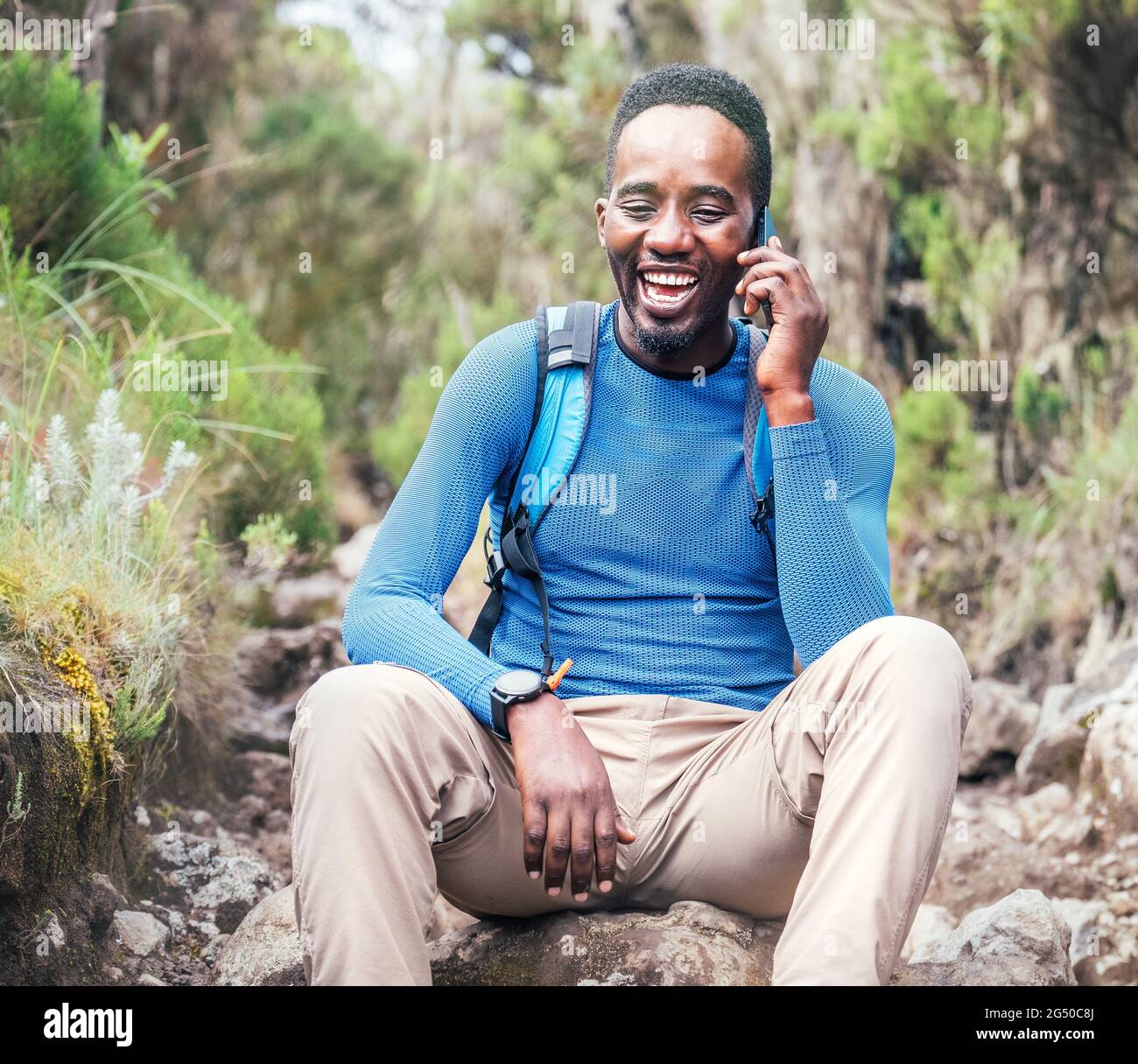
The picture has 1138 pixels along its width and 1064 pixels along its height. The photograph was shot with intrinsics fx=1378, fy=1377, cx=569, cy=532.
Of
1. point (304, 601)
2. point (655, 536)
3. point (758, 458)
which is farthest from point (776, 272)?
point (304, 601)

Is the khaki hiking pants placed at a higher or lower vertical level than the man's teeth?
lower

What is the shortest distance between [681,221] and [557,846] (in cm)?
135

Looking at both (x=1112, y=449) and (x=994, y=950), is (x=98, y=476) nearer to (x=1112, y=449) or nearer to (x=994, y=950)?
(x=994, y=950)

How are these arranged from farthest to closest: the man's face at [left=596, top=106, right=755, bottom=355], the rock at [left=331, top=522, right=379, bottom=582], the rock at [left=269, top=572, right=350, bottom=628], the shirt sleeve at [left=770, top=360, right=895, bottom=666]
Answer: the rock at [left=331, top=522, right=379, bottom=582] → the rock at [left=269, top=572, right=350, bottom=628] → the man's face at [left=596, top=106, right=755, bottom=355] → the shirt sleeve at [left=770, top=360, right=895, bottom=666]

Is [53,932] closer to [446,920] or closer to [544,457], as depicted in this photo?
[446,920]

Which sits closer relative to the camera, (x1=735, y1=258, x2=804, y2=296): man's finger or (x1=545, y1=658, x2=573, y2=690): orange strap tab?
(x1=545, y1=658, x2=573, y2=690): orange strap tab

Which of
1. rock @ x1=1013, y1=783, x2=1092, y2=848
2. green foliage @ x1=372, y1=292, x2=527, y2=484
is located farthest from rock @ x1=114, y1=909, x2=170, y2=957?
green foliage @ x1=372, y1=292, x2=527, y2=484

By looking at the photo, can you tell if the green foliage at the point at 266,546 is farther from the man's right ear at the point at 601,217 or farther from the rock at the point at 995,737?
the rock at the point at 995,737

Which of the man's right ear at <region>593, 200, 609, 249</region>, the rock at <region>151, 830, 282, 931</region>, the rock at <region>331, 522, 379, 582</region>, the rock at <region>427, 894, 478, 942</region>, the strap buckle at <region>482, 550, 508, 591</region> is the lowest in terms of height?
the rock at <region>427, 894, 478, 942</region>

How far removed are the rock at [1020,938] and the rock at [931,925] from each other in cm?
84

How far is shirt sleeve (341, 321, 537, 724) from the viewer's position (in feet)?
8.38

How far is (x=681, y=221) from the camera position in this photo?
9.57 feet

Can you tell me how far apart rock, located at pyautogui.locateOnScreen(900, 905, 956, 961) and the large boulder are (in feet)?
3.49

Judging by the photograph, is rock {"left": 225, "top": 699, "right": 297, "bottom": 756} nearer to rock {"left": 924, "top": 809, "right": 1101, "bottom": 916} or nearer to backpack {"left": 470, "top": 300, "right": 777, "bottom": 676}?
backpack {"left": 470, "top": 300, "right": 777, "bottom": 676}
